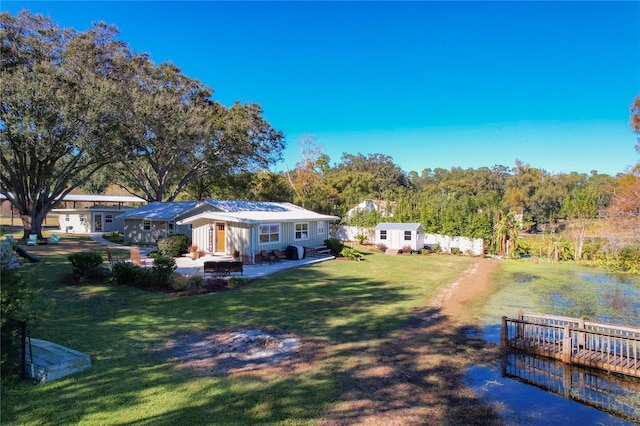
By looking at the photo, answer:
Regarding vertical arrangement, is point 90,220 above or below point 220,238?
above

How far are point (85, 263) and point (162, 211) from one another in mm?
14666

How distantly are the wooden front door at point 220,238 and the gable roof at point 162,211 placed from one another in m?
5.55

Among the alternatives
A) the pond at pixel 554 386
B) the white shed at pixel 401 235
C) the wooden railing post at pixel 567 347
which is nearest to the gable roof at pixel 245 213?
the white shed at pixel 401 235

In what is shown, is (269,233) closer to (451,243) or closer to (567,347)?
(451,243)

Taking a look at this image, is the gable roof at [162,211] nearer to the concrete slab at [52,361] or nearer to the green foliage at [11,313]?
the concrete slab at [52,361]

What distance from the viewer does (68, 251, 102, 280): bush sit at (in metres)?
13.8

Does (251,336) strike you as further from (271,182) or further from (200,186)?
(200,186)

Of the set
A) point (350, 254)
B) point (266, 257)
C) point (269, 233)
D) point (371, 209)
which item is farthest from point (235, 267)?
point (371, 209)

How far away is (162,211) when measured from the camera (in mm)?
28141

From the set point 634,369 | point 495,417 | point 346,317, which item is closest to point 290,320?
point 346,317

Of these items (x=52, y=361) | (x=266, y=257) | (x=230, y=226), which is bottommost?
(x=52, y=361)

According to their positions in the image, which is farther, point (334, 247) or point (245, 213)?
point (334, 247)

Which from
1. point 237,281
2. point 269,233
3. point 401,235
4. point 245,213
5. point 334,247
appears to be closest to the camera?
point 237,281

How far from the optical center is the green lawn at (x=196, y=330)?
556 cm
